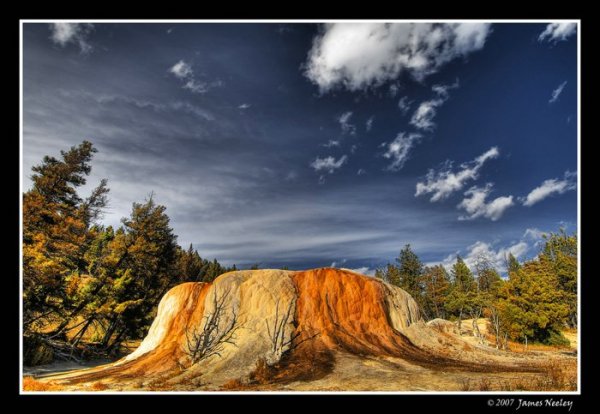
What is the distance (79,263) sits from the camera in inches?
1007

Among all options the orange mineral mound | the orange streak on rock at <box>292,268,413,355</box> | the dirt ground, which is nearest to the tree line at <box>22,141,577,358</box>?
the orange mineral mound

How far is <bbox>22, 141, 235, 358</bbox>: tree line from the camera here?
21297mm

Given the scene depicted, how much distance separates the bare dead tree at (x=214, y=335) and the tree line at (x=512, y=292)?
86.8 ft

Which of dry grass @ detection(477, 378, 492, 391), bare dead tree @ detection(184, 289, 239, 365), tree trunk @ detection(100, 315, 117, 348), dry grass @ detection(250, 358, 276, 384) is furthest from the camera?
tree trunk @ detection(100, 315, 117, 348)

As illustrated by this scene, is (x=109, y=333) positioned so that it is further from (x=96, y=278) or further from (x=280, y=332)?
(x=280, y=332)

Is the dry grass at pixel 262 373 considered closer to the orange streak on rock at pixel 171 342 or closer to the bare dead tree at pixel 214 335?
the bare dead tree at pixel 214 335

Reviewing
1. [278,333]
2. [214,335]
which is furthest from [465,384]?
[214,335]

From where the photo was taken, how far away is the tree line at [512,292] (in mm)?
35094

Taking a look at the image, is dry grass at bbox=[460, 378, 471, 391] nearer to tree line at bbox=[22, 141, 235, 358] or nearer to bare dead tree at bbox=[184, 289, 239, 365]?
bare dead tree at bbox=[184, 289, 239, 365]

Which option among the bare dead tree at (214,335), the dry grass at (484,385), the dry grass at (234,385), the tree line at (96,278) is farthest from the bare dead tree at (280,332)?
the tree line at (96,278)

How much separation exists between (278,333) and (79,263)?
1764 centimetres

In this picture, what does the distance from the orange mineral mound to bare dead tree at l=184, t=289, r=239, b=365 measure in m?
0.06
